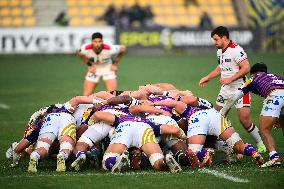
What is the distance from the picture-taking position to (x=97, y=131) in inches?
472

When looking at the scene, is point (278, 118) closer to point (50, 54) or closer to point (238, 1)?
point (50, 54)

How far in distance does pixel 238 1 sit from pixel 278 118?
3279 centimetres

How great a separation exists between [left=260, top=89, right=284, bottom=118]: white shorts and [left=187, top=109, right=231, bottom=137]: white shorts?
0.70 metres

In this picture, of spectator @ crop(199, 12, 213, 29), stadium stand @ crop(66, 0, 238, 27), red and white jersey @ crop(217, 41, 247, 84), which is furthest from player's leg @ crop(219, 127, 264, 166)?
stadium stand @ crop(66, 0, 238, 27)

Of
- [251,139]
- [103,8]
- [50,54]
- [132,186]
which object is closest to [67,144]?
[132,186]

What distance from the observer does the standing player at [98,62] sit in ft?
65.9

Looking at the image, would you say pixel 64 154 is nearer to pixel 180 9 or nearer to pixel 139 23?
pixel 139 23

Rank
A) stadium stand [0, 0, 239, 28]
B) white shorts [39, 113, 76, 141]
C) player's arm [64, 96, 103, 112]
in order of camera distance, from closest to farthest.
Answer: white shorts [39, 113, 76, 141] → player's arm [64, 96, 103, 112] → stadium stand [0, 0, 239, 28]

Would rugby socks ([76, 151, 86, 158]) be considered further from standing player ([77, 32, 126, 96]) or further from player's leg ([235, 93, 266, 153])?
standing player ([77, 32, 126, 96])

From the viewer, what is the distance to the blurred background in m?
37.5

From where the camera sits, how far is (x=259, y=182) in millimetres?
10383

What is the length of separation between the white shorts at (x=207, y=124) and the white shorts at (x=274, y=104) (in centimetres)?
70

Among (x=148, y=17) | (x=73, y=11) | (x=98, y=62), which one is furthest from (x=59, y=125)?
(x=73, y=11)

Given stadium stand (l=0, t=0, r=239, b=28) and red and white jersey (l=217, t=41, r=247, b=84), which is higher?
stadium stand (l=0, t=0, r=239, b=28)
